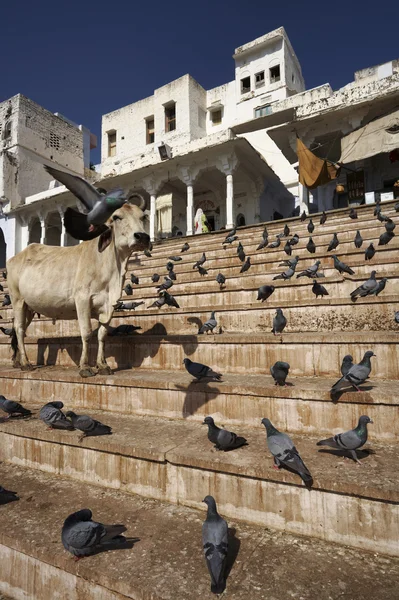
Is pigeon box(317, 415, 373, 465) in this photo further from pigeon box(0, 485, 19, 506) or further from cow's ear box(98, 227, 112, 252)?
cow's ear box(98, 227, 112, 252)

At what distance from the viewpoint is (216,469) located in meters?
2.70

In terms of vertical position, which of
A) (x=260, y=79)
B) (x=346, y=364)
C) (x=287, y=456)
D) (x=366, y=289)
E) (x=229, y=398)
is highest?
(x=260, y=79)

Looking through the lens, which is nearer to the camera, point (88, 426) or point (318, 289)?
point (88, 426)

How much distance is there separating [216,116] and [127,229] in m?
28.5

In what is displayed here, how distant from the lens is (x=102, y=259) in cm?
501

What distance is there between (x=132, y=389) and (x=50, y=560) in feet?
6.71

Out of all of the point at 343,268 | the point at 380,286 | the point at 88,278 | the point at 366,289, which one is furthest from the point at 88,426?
the point at 343,268

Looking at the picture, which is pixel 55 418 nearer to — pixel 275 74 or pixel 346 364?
pixel 346 364

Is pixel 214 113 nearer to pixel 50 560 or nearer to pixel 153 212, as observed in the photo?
pixel 153 212

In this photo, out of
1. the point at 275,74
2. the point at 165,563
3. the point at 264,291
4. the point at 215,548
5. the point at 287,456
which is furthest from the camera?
the point at 275,74

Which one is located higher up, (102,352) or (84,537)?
(102,352)

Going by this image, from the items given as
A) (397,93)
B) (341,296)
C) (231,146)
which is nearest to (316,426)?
(341,296)

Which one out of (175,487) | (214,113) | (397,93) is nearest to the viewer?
(175,487)

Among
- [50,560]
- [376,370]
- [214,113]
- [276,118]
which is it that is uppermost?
[214,113]
